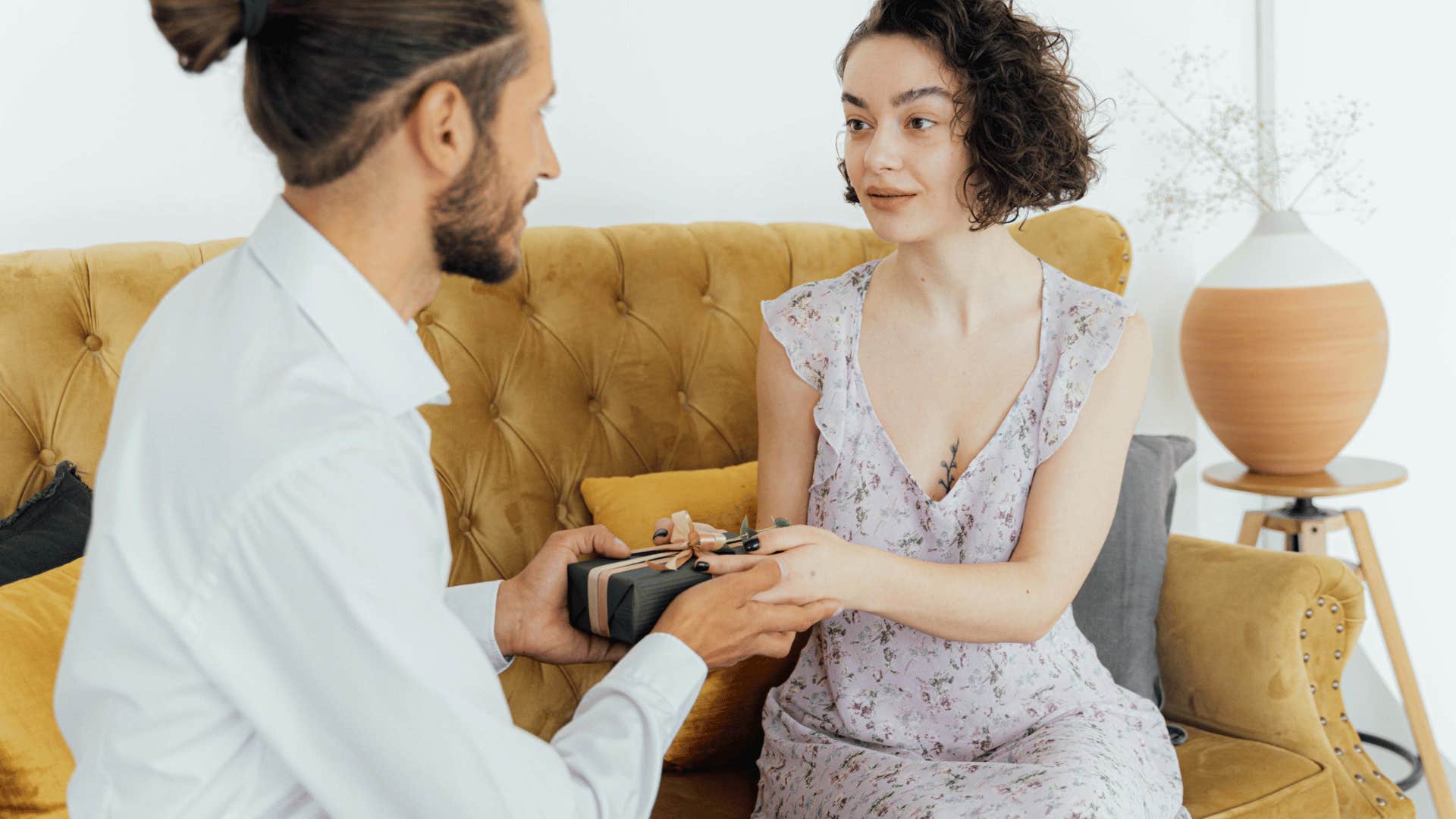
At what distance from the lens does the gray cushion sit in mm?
1825

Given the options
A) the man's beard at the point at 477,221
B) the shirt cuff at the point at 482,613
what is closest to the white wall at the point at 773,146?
the shirt cuff at the point at 482,613

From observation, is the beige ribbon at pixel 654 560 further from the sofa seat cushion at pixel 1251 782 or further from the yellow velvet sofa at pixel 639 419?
the sofa seat cushion at pixel 1251 782

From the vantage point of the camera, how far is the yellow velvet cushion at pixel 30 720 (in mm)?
1212

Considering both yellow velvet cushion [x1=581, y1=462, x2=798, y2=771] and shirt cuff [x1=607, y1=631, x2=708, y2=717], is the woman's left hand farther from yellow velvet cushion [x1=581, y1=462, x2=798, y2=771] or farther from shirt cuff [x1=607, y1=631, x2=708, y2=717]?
yellow velvet cushion [x1=581, y1=462, x2=798, y2=771]

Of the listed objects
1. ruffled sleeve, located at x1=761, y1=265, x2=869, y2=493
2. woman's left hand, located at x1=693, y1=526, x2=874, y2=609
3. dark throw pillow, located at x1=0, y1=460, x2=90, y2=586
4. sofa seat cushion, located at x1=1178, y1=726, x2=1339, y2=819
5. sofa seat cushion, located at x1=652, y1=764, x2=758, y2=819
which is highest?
ruffled sleeve, located at x1=761, y1=265, x2=869, y2=493

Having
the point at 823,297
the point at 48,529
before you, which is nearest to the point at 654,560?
the point at 823,297

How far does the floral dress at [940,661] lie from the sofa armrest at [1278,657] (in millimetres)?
296

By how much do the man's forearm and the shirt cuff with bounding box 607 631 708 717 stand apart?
37cm

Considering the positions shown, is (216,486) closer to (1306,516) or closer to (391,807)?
(391,807)

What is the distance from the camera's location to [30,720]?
4.01ft

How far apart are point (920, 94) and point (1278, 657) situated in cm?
99

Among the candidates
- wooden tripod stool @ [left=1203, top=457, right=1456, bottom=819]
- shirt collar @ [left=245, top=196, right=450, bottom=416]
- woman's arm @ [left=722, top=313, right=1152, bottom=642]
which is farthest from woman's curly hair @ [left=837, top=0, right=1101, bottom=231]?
wooden tripod stool @ [left=1203, top=457, right=1456, bottom=819]

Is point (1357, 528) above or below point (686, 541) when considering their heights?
below

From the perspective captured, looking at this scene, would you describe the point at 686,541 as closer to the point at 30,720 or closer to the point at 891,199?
the point at 891,199
